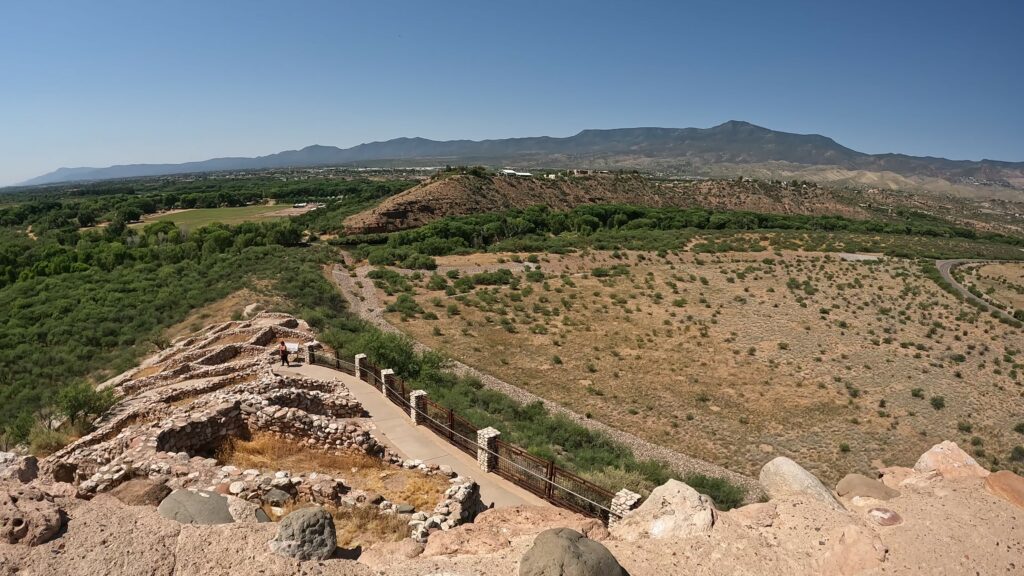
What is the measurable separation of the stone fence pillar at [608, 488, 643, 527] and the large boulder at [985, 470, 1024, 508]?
21.4 ft

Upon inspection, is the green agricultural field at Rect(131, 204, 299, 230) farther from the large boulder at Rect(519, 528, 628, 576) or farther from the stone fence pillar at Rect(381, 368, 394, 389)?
the large boulder at Rect(519, 528, 628, 576)

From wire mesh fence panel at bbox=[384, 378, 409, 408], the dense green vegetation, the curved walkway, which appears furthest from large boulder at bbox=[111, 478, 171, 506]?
the dense green vegetation

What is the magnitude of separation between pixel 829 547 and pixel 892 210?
126 meters

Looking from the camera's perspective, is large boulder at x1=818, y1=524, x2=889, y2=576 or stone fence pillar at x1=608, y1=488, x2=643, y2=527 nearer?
large boulder at x1=818, y1=524, x2=889, y2=576

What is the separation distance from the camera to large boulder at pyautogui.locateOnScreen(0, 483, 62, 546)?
7191 millimetres

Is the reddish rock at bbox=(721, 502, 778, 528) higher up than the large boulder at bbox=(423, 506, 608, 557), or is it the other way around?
the reddish rock at bbox=(721, 502, 778, 528)

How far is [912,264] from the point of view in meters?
53.0

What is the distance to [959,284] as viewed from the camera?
151 feet

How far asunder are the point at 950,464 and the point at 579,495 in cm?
758

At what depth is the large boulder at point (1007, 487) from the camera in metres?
8.92

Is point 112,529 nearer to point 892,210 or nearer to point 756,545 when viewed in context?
point 756,545

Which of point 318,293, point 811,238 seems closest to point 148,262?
point 318,293

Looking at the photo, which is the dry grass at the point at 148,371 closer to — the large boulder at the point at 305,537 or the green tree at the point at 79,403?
the green tree at the point at 79,403

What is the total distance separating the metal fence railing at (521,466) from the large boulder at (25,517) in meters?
8.06
